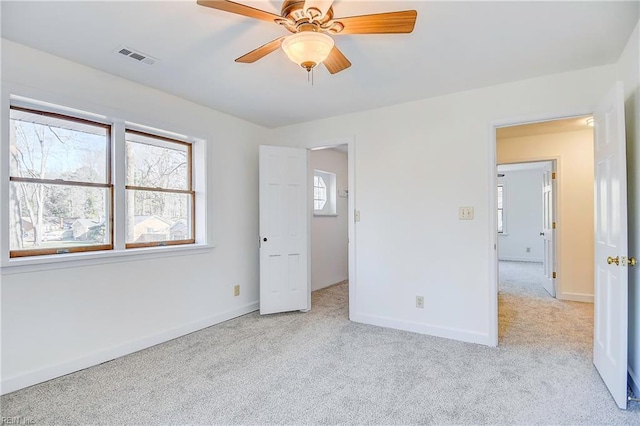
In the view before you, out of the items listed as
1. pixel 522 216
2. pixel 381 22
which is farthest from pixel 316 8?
pixel 522 216

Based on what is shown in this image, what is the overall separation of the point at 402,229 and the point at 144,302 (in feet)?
8.42

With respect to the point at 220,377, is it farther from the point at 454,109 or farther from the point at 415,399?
the point at 454,109

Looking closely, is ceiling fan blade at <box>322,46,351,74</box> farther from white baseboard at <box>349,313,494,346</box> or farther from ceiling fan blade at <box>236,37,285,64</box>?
white baseboard at <box>349,313,494,346</box>

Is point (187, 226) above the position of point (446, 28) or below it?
below

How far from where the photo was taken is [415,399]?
2.06 meters

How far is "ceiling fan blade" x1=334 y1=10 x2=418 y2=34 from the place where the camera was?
4.91ft

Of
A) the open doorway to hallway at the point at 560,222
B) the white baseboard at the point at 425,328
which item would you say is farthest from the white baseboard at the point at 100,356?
the open doorway to hallway at the point at 560,222

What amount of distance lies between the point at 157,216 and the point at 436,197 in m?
2.76

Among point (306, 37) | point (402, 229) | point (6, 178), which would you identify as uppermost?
point (306, 37)

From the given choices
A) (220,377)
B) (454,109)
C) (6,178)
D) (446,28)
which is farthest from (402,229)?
(6,178)

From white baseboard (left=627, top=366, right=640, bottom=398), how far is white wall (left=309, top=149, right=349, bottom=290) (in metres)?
3.57

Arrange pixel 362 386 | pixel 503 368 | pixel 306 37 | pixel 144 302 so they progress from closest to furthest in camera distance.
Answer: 1. pixel 306 37
2. pixel 362 386
3. pixel 503 368
4. pixel 144 302

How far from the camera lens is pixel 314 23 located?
64.7 inches

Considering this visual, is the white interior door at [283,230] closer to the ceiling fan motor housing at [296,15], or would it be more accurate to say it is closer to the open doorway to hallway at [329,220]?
the open doorway to hallway at [329,220]
